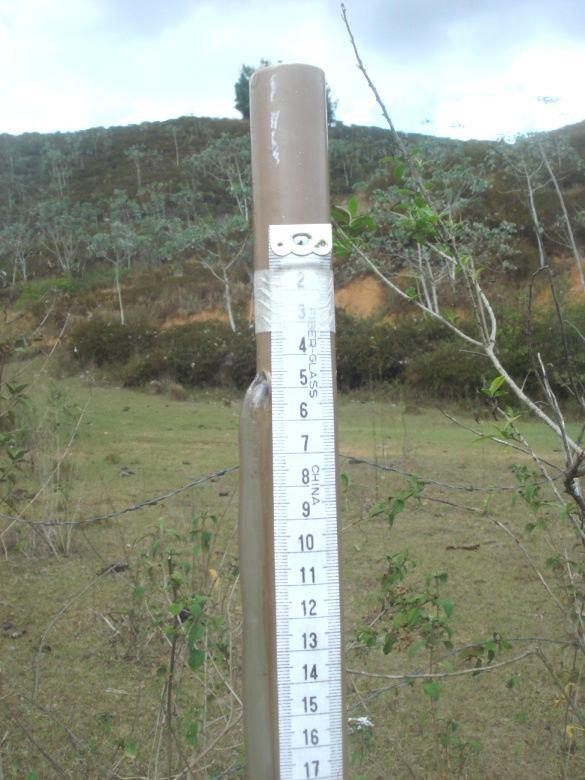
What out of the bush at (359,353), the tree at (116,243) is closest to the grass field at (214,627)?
the bush at (359,353)

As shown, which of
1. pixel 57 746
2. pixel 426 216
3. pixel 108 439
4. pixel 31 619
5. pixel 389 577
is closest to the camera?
pixel 426 216

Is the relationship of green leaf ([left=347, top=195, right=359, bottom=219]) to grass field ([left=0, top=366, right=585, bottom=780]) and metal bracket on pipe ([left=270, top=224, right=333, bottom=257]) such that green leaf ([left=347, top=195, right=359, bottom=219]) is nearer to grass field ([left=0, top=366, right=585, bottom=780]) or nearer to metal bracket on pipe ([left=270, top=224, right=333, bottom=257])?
metal bracket on pipe ([left=270, top=224, right=333, bottom=257])

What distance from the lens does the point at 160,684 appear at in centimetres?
333

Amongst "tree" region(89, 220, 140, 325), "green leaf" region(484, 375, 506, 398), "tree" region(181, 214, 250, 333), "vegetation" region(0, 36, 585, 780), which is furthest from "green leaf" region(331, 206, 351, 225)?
"tree" region(89, 220, 140, 325)

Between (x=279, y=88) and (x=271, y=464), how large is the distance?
0.59 meters

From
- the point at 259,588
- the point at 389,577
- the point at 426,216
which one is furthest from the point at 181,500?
the point at 259,588

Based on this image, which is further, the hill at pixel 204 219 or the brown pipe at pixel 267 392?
the hill at pixel 204 219

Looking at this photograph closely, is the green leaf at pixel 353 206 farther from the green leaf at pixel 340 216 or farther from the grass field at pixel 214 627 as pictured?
the grass field at pixel 214 627

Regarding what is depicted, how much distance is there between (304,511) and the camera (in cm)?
143

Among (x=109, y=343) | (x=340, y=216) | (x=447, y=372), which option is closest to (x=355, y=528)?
(x=340, y=216)

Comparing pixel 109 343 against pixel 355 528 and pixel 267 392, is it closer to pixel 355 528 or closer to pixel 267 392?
pixel 355 528

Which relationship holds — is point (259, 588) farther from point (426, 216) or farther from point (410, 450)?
point (410, 450)

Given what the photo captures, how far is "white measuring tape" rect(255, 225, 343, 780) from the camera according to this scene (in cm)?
141

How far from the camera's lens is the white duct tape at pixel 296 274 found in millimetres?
1479
